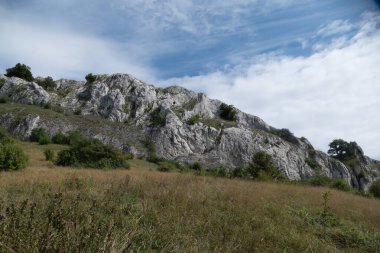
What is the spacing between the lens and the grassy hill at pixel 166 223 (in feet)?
8.77

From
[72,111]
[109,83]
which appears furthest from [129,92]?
[72,111]

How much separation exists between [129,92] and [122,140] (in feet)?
63.9

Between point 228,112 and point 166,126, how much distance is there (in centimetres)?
2410

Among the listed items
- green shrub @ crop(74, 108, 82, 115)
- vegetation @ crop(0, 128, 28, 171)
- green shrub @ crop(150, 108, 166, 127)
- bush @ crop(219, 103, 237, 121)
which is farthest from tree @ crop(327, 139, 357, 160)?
vegetation @ crop(0, 128, 28, 171)

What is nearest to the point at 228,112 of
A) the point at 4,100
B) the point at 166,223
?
the point at 4,100

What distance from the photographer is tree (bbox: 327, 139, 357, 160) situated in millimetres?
99812

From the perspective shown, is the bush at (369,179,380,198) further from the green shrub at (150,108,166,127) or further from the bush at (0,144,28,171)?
the green shrub at (150,108,166,127)

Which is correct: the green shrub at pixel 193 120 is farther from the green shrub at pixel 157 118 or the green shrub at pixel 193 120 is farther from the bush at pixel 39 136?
the bush at pixel 39 136

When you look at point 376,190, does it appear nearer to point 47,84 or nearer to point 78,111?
point 78,111

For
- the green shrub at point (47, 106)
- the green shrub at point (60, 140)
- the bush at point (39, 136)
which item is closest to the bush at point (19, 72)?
the green shrub at point (47, 106)

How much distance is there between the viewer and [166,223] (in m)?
5.29

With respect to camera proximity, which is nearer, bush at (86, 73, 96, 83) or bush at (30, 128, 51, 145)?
bush at (30, 128, 51, 145)

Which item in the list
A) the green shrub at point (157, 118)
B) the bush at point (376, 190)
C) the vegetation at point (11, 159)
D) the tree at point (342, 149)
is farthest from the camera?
the tree at point (342, 149)

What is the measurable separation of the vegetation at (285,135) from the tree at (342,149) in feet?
93.4
